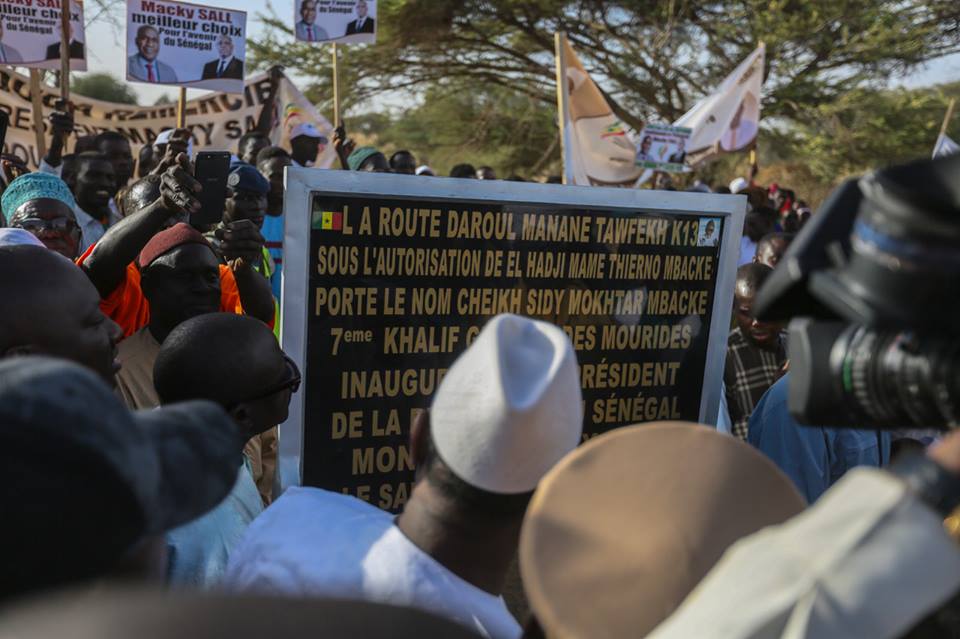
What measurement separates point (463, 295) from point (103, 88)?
39132mm

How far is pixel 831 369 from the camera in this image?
41.5 inches

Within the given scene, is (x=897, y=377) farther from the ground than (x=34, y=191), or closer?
farther from the ground

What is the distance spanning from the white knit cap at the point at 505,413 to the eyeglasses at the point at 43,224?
2.83 meters

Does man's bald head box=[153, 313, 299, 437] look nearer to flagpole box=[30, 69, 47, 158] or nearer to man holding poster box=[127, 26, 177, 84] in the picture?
flagpole box=[30, 69, 47, 158]

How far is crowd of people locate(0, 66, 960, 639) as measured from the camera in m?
0.81

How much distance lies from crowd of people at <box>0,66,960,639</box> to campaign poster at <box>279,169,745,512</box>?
0.37 metres

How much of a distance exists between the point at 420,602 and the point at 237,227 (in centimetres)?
207

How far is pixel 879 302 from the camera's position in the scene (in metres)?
0.88

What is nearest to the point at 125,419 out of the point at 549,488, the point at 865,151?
Result: the point at 549,488

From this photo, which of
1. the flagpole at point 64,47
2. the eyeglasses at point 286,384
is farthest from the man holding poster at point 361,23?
the eyeglasses at point 286,384

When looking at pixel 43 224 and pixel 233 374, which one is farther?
pixel 43 224

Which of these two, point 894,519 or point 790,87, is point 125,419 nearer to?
point 894,519

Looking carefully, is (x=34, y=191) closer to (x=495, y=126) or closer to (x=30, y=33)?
(x=30, y=33)

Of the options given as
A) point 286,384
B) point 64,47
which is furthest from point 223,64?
point 286,384
